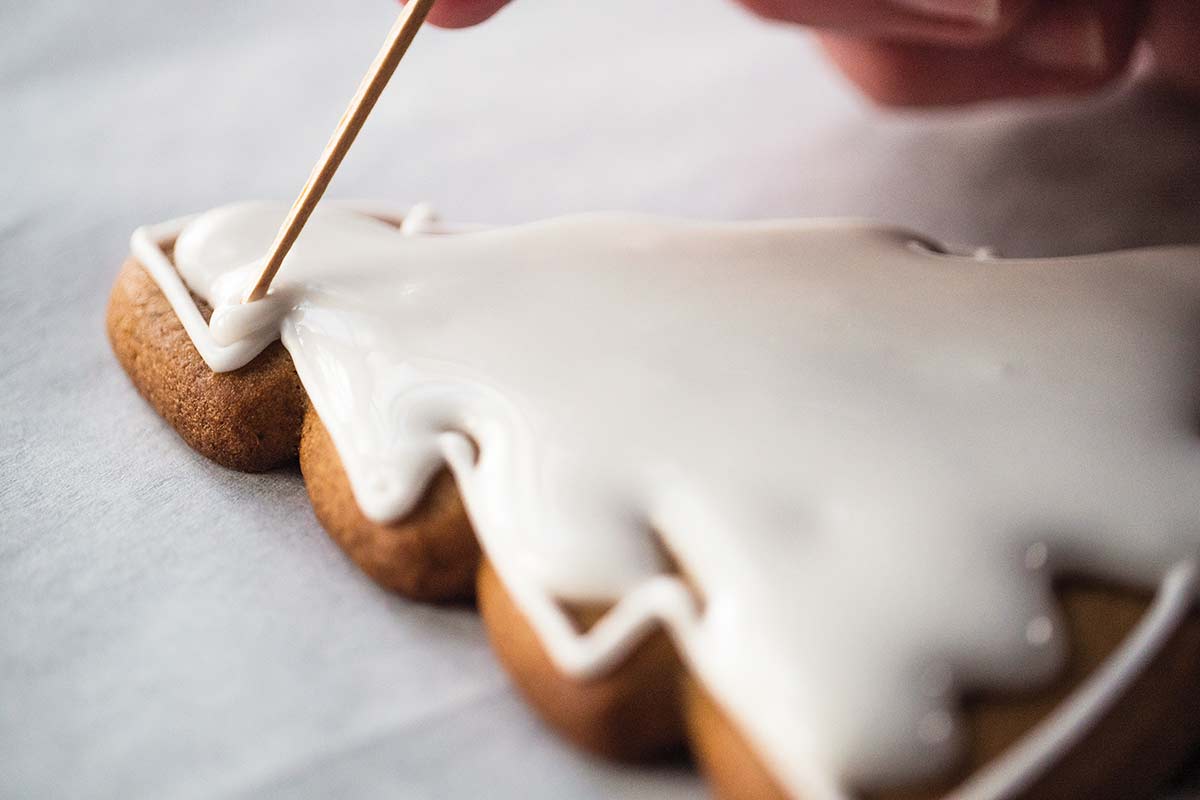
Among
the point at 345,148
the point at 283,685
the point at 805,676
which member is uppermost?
the point at 345,148

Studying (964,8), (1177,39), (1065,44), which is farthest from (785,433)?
(1177,39)

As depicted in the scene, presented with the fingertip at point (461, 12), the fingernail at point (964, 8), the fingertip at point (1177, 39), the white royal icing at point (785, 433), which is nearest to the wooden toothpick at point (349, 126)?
the white royal icing at point (785, 433)

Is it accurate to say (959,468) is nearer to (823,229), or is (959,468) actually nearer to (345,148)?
(823,229)

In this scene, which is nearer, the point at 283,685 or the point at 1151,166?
the point at 283,685

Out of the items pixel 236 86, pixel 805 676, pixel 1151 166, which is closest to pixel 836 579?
pixel 805 676

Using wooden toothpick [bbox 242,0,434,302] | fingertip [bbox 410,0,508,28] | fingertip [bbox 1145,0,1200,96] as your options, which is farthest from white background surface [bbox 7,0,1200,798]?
fingertip [bbox 410,0,508,28]

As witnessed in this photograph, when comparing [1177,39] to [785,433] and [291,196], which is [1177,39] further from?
[291,196]

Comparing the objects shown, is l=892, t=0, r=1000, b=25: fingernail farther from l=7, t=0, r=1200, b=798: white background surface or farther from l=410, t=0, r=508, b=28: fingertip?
l=410, t=0, r=508, b=28: fingertip
